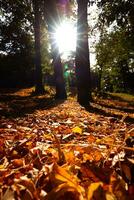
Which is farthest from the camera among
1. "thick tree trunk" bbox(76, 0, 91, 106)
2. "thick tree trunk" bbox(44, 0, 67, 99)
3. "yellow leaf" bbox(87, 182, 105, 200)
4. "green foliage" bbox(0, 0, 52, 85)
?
"green foliage" bbox(0, 0, 52, 85)

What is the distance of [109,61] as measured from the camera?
165ft

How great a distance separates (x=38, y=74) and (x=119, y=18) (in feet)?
31.9

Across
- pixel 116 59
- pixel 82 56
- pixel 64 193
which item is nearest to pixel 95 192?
pixel 64 193

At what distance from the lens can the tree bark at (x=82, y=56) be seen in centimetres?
1516

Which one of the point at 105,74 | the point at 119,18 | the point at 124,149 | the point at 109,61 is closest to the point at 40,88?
the point at 119,18

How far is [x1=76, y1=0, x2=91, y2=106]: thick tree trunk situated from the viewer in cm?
1516

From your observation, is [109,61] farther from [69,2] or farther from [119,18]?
[119,18]

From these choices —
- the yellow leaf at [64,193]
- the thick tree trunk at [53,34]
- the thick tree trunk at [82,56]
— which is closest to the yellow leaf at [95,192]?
the yellow leaf at [64,193]

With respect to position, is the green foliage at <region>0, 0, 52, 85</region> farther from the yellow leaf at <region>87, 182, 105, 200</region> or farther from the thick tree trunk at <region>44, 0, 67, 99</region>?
the yellow leaf at <region>87, 182, 105, 200</region>

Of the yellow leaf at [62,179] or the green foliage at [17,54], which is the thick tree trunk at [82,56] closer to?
the yellow leaf at [62,179]

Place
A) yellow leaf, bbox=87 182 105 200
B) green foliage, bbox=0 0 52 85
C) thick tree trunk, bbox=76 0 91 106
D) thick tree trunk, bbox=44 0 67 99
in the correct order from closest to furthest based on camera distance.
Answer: yellow leaf, bbox=87 182 105 200
thick tree trunk, bbox=76 0 91 106
thick tree trunk, bbox=44 0 67 99
green foliage, bbox=0 0 52 85

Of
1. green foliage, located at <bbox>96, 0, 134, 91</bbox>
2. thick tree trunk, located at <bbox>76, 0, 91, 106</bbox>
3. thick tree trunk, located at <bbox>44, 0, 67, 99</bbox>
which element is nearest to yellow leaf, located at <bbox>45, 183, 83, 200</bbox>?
thick tree trunk, located at <bbox>76, 0, 91, 106</bbox>

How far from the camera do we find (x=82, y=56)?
51.6 feet

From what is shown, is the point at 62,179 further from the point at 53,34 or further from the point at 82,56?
the point at 53,34
